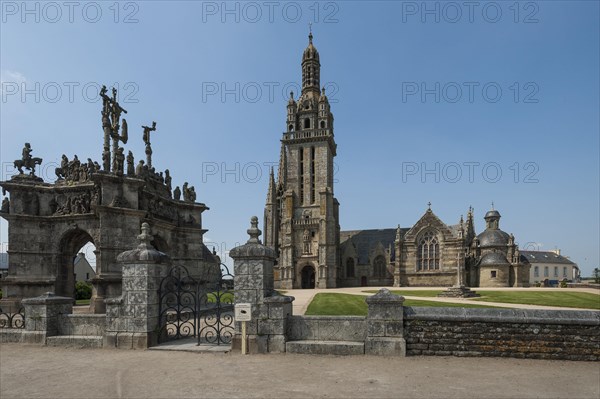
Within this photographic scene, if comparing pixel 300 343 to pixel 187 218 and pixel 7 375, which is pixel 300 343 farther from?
pixel 187 218

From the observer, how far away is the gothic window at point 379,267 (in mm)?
56188

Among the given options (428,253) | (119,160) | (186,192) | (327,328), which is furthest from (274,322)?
(428,253)

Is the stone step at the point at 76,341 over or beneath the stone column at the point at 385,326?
beneath

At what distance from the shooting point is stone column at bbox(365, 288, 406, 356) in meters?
8.85

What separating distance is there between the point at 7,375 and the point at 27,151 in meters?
14.0

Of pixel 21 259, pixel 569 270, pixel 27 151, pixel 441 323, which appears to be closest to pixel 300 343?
pixel 441 323

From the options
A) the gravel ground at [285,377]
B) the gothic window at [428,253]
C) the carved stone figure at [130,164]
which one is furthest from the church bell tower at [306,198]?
the gravel ground at [285,377]

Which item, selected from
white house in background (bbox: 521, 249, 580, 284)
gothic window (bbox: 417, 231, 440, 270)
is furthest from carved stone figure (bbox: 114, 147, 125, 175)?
white house in background (bbox: 521, 249, 580, 284)

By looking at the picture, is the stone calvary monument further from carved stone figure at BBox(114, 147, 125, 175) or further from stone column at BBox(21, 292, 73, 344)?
stone column at BBox(21, 292, 73, 344)

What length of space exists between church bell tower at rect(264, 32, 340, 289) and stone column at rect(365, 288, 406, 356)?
4150 centimetres

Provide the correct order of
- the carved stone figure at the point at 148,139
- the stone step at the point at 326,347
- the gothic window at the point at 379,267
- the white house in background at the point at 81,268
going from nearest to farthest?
the stone step at the point at 326,347 → the carved stone figure at the point at 148,139 → the white house in background at the point at 81,268 → the gothic window at the point at 379,267

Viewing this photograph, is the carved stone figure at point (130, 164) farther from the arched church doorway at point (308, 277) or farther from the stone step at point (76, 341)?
the arched church doorway at point (308, 277)

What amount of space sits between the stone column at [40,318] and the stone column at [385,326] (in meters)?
8.67

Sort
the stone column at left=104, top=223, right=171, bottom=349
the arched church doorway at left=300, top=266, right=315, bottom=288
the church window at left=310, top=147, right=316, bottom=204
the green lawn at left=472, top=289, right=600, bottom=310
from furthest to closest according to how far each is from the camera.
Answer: the church window at left=310, top=147, right=316, bottom=204 → the arched church doorway at left=300, top=266, right=315, bottom=288 → the green lawn at left=472, top=289, right=600, bottom=310 → the stone column at left=104, top=223, right=171, bottom=349
